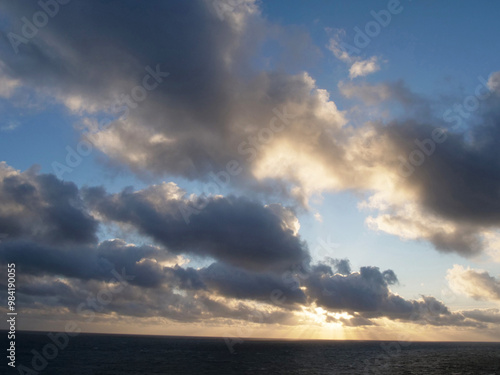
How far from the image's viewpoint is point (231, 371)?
351 ft

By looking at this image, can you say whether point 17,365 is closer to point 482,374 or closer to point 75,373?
point 75,373

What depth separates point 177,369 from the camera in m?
108

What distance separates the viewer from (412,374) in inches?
4144

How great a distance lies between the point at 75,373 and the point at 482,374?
12542 centimetres

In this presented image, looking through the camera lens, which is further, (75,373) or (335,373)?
(335,373)

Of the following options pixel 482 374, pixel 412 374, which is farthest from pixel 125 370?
pixel 482 374

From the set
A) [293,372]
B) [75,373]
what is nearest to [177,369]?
[75,373]

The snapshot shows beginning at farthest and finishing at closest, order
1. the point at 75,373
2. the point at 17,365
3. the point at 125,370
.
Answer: the point at 17,365
the point at 125,370
the point at 75,373

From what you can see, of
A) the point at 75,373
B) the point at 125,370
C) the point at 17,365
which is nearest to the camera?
the point at 75,373

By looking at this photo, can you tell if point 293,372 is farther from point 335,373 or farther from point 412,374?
point 412,374

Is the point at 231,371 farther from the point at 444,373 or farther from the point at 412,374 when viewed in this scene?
the point at 444,373

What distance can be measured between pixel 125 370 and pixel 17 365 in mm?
40764

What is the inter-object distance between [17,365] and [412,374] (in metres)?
130

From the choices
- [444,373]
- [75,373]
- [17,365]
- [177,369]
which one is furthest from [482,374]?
[17,365]
